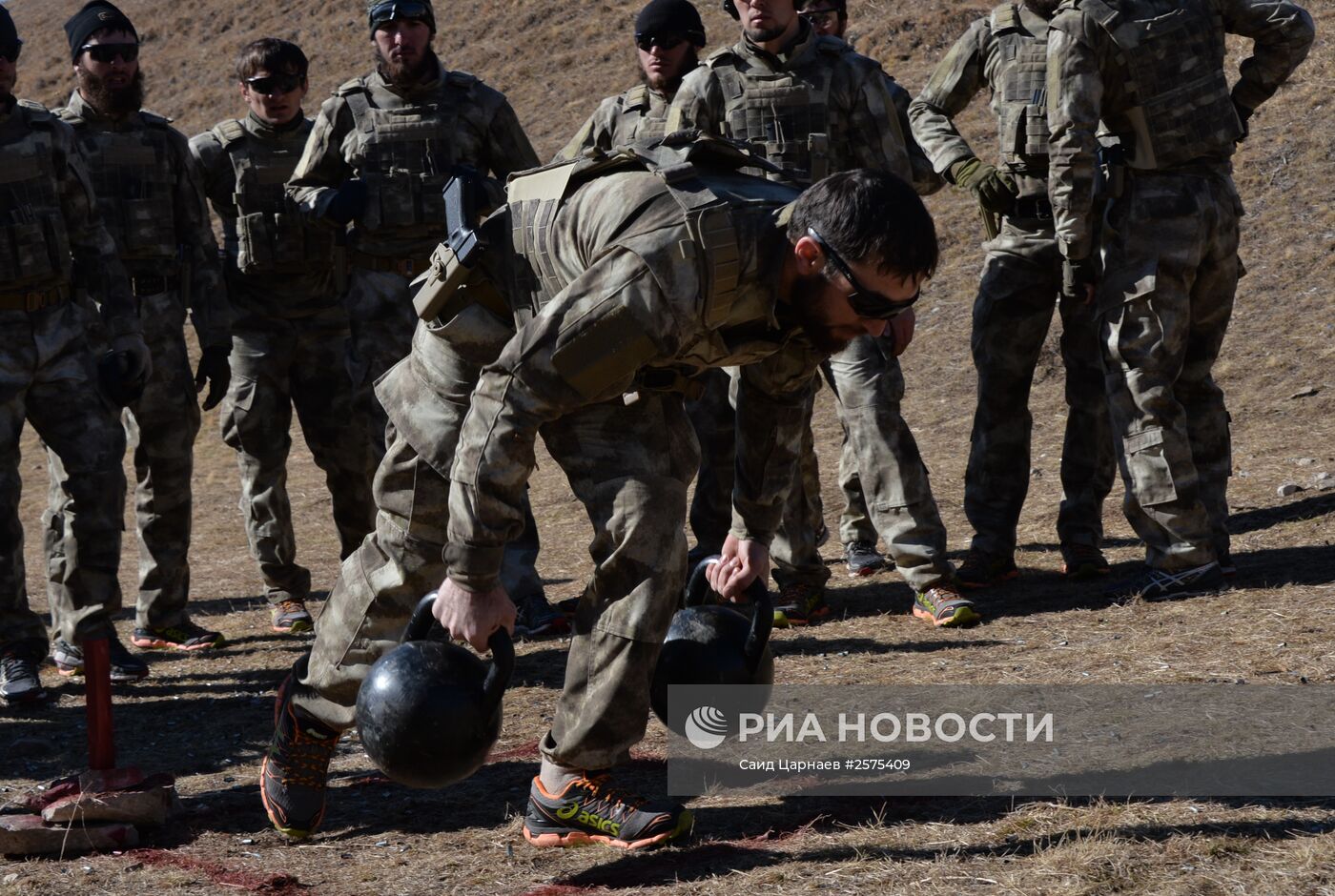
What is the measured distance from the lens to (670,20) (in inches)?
306

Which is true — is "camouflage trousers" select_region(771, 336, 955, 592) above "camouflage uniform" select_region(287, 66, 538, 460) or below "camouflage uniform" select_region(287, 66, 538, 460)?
below

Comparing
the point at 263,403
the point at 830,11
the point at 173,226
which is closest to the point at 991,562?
the point at 830,11

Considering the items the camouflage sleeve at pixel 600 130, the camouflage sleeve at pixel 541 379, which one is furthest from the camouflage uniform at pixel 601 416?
the camouflage sleeve at pixel 600 130

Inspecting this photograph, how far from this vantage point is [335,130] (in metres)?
7.61

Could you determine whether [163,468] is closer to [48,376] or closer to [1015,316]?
[48,376]

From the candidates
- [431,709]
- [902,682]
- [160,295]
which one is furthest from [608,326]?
[160,295]

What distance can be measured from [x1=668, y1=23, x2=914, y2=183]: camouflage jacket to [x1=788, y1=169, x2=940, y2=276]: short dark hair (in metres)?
3.11

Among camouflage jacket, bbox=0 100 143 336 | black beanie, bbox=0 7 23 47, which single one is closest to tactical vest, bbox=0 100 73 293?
camouflage jacket, bbox=0 100 143 336

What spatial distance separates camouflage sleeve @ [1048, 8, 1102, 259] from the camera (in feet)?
21.1

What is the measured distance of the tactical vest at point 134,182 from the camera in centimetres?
752

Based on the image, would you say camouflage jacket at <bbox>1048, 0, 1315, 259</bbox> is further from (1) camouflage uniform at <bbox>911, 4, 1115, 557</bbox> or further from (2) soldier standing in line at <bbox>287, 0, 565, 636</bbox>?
(2) soldier standing in line at <bbox>287, 0, 565, 636</bbox>

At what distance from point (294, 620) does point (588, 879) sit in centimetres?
420

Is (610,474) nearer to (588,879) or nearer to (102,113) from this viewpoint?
(588,879)

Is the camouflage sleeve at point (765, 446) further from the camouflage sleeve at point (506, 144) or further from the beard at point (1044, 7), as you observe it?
the beard at point (1044, 7)
